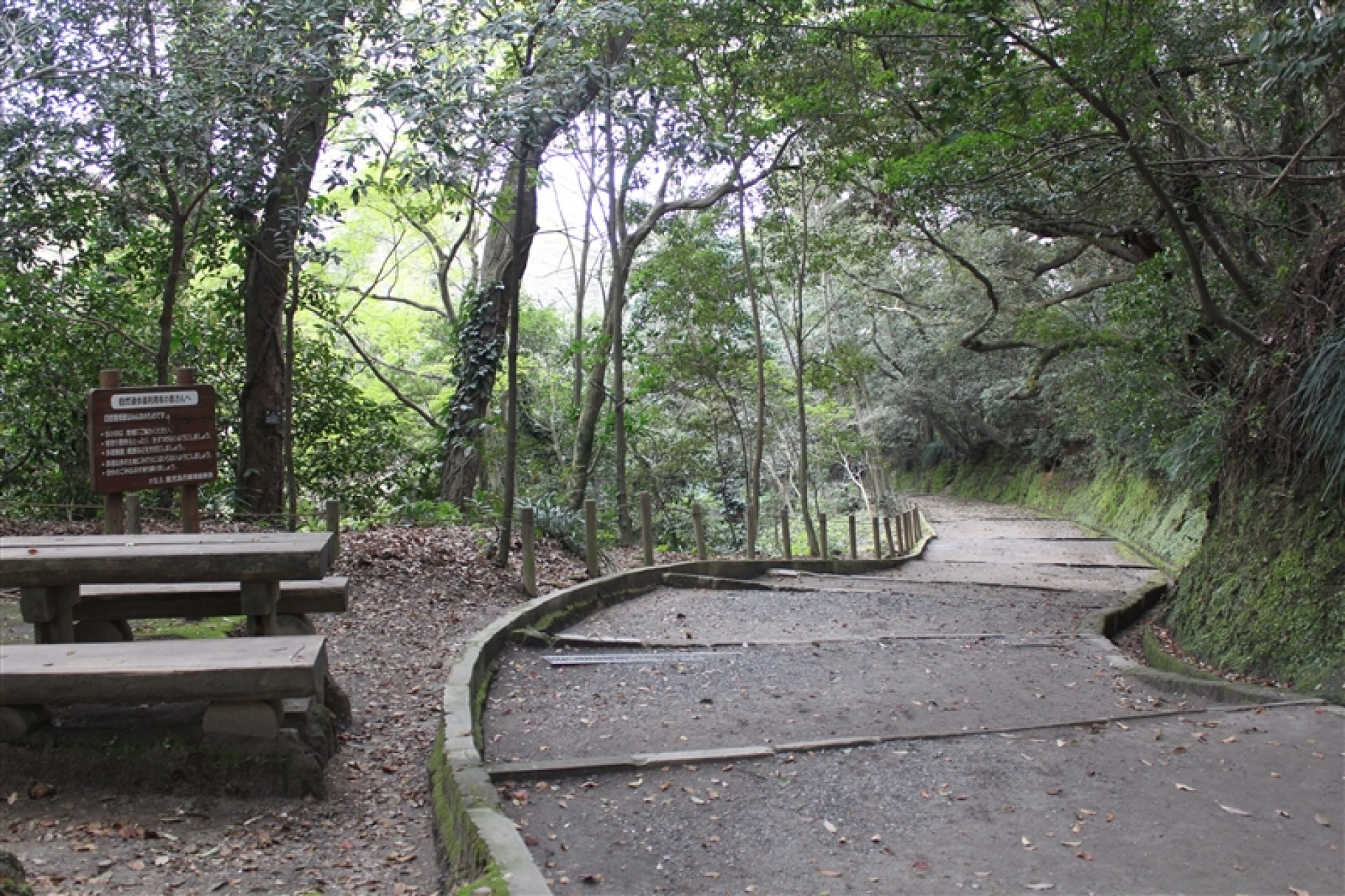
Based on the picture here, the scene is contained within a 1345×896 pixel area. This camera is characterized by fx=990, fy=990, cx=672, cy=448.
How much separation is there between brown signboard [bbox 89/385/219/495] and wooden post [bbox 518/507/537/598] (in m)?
2.80

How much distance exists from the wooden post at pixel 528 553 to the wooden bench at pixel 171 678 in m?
4.89

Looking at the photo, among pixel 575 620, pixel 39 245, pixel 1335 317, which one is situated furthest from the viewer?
pixel 39 245

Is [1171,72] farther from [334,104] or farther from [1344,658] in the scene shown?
[334,104]

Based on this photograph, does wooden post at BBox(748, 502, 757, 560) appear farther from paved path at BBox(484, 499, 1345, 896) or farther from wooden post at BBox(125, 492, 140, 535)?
wooden post at BBox(125, 492, 140, 535)

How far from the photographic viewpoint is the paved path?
3734mm

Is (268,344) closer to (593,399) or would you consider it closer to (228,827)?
(593,399)

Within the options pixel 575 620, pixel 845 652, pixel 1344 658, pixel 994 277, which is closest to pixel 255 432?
pixel 575 620

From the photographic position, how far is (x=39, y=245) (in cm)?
1003

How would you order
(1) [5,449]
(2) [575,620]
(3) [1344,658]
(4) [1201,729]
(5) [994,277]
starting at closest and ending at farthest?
(4) [1201,729] → (3) [1344,658] → (2) [575,620] → (1) [5,449] → (5) [994,277]

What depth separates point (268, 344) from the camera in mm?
10508

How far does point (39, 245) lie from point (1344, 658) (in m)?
11.7

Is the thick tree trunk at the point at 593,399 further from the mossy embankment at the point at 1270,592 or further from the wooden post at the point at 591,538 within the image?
the mossy embankment at the point at 1270,592

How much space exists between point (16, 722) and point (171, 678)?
732 mm

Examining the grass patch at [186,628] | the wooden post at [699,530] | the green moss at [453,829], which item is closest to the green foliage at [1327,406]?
the green moss at [453,829]
